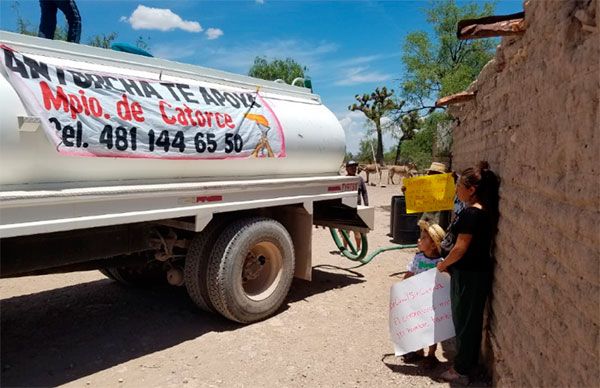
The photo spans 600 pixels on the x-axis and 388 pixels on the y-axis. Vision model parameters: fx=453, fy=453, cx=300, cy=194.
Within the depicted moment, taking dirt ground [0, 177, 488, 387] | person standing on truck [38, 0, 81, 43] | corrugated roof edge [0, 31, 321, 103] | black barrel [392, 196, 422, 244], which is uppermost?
person standing on truck [38, 0, 81, 43]

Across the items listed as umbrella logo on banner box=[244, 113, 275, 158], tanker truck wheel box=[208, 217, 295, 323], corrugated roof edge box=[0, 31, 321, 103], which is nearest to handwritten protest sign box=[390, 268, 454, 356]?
tanker truck wheel box=[208, 217, 295, 323]

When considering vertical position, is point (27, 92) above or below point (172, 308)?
above

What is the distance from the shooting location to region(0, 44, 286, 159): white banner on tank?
3.48m

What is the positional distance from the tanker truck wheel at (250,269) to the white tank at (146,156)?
0.67 metres

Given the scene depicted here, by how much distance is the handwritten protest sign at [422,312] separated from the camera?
3.77 m

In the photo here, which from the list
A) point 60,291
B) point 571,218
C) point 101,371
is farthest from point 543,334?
point 60,291

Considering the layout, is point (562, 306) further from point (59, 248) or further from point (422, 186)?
point (59, 248)

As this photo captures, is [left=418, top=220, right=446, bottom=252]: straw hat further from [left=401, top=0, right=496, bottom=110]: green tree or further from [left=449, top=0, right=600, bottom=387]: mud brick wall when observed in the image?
[left=401, top=0, right=496, bottom=110]: green tree

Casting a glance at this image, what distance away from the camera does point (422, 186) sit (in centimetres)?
453

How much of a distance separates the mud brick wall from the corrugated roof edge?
2928 millimetres

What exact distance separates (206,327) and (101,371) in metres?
1.22

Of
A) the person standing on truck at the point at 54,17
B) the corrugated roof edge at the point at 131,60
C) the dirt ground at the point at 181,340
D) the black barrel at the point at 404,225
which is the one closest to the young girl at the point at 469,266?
the dirt ground at the point at 181,340

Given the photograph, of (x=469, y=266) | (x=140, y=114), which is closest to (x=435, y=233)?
(x=469, y=266)

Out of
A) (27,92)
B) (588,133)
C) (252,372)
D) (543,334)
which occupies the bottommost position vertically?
(252,372)
